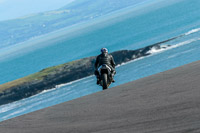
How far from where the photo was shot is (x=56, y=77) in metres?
112

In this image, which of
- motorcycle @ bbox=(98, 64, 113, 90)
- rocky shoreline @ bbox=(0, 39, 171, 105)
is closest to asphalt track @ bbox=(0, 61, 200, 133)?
motorcycle @ bbox=(98, 64, 113, 90)

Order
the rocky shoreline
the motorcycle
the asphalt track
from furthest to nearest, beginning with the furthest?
the rocky shoreline → the motorcycle → the asphalt track

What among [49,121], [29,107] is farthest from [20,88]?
[49,121]

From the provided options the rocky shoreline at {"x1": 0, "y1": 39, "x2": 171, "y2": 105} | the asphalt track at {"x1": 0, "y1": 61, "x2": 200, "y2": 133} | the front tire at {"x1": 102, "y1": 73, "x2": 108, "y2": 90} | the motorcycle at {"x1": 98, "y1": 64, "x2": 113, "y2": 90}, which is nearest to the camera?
the asphalt track at {"x1": 0, "y1": 61, "x2": 200, "y2": 133}

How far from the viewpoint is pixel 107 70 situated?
14906 mm

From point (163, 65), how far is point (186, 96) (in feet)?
261

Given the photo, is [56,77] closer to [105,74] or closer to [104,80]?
[105,74]

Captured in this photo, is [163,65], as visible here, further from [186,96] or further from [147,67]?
[186,96]

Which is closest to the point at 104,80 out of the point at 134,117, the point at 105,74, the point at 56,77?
the point at 105,74

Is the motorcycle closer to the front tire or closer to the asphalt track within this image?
the front tire

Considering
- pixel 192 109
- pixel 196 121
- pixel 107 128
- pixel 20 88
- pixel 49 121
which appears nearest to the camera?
pixel 196 121

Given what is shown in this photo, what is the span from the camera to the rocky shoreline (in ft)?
351

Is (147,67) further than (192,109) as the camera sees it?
Yes

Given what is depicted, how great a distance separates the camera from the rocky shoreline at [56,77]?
107 meters
